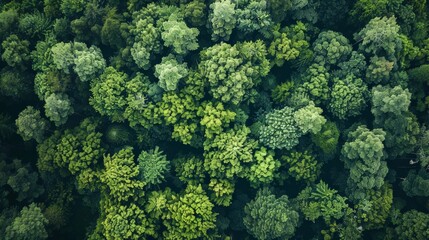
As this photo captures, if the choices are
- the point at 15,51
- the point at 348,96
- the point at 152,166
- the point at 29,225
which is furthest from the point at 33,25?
the point at 348,96

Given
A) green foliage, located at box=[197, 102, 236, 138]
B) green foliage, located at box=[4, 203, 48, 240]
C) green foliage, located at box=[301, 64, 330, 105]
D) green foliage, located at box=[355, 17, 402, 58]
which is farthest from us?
green foliage, located at box=[301, 64, 330, 105]

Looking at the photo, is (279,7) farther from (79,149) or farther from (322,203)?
(79,149)

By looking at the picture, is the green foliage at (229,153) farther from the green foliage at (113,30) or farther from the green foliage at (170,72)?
the green foliage at (113,30)

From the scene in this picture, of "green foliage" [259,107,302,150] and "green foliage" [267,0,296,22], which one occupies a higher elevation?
"green foliage" [267,0,296,22]

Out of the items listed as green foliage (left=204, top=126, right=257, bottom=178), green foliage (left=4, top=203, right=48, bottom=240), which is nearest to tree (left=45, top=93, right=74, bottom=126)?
green foliage (left=4, top=203, right=48, bottom=240)

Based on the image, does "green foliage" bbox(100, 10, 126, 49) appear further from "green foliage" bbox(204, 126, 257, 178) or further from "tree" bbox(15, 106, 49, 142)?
"green foliage" bbox(204, 126, 257, 178)
